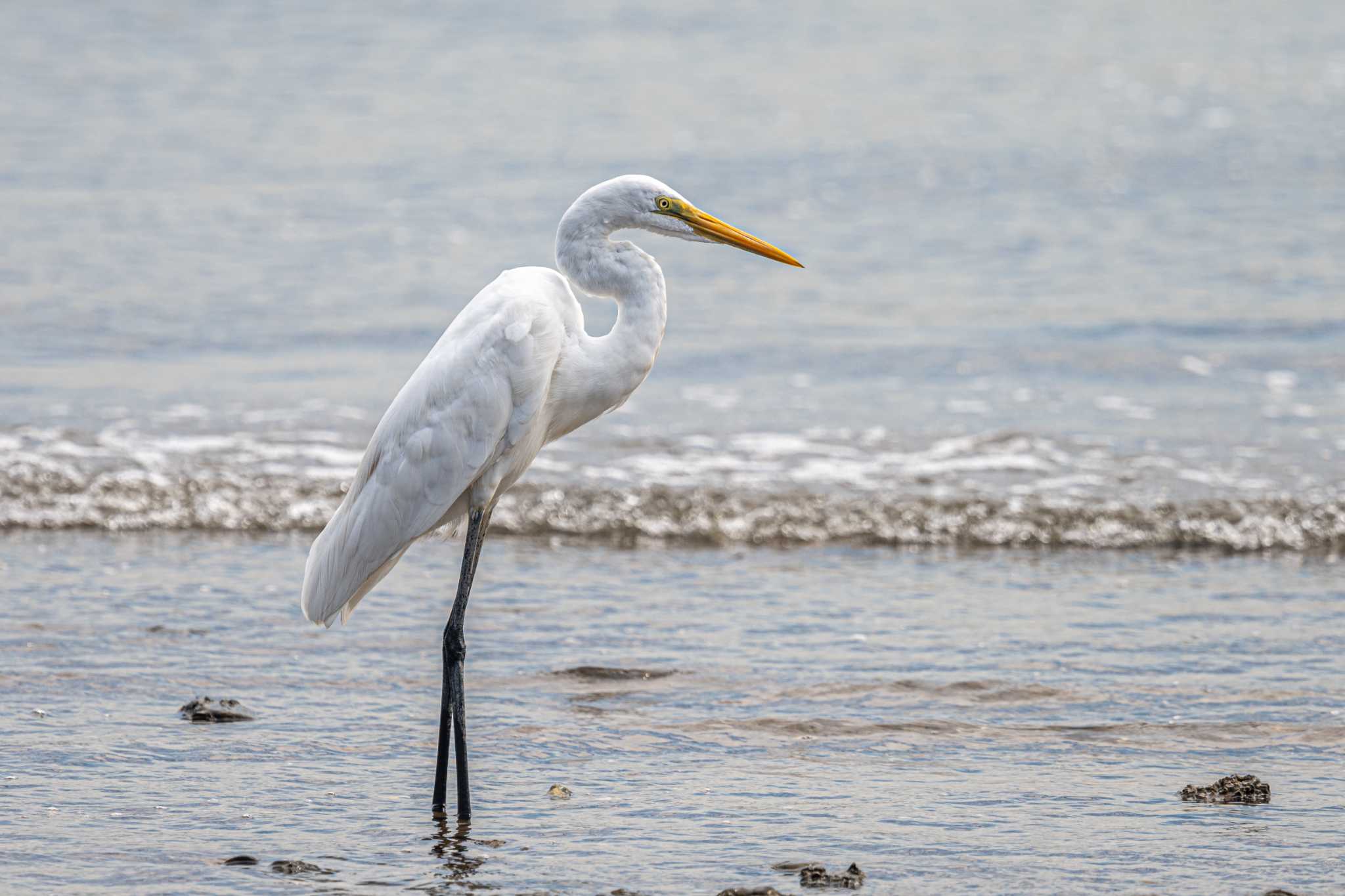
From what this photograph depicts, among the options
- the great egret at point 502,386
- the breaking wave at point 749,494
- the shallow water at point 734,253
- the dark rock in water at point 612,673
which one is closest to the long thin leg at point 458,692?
the great egret at point 502,386

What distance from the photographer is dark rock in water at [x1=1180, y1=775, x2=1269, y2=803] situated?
3.80 metres

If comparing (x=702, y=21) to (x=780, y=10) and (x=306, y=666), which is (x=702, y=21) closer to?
(x=780, y=10)

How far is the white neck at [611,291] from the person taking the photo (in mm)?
3918

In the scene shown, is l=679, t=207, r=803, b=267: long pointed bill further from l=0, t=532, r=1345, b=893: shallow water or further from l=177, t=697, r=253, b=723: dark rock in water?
l=177, t=697, r=253, b=723: dark rock in water

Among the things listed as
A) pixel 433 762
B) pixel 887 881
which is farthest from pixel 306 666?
pixel 887 881

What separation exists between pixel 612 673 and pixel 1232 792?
6.23 feet

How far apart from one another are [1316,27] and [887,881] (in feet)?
77.6

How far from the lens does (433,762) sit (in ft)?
13.8

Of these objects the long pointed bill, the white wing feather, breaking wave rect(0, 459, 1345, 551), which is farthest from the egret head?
breaking wave rect(0, 459, 1345, 551)

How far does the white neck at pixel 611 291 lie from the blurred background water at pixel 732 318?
1.10 meters

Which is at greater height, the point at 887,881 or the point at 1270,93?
the point at 1270,93

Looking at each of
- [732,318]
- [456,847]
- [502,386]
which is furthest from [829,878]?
[732,318]

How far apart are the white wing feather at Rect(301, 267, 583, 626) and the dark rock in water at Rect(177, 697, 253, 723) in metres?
0.46

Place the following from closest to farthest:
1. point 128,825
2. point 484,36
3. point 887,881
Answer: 1. point 887,881
2. point 128,825
3. point 484,36
